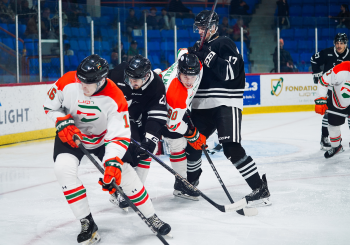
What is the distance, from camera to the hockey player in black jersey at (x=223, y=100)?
8.98 ft

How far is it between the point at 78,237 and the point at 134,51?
202 inches

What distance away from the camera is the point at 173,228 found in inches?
96.0

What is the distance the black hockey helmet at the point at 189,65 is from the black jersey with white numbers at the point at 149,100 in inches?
6.9

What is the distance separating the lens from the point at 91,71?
207 centimetres

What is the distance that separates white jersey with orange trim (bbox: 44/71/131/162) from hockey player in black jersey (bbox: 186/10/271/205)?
2.54 feet

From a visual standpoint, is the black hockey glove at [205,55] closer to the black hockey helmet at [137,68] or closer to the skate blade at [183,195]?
the black hockey helmet at [137,68]

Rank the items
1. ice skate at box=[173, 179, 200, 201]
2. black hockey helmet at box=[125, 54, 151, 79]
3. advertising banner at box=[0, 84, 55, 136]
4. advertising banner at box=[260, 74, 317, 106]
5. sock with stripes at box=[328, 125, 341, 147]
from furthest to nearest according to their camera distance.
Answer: advertising banner at box=[260, 74, 317, 106] < advertising banner at box=[0, 84, 55, 136] < sock with stripes at box=[328, 125, 341, 147] < ice skate at box=[173, 179, 200, 201] < black hockey helmet at box=[125, 54, 151, 79]

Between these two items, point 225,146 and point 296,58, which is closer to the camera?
point 225,146

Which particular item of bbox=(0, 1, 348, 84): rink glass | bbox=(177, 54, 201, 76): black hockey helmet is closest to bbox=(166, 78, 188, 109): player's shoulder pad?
bbox=(177, 54, 201, 76): black hockey helmet

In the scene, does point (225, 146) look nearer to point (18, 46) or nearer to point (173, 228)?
point (173, 228)

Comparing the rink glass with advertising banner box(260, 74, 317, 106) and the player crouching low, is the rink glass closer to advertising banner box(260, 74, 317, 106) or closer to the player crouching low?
advertising banner box(260, 74, 317, 106)

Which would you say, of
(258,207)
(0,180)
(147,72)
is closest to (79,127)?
(147,72)

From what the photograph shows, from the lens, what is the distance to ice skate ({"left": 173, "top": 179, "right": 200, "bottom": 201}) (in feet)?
9.80

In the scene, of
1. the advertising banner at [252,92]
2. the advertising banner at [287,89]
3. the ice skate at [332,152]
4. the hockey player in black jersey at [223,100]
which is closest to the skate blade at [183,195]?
the hockey player in black jersey at [223,100]
